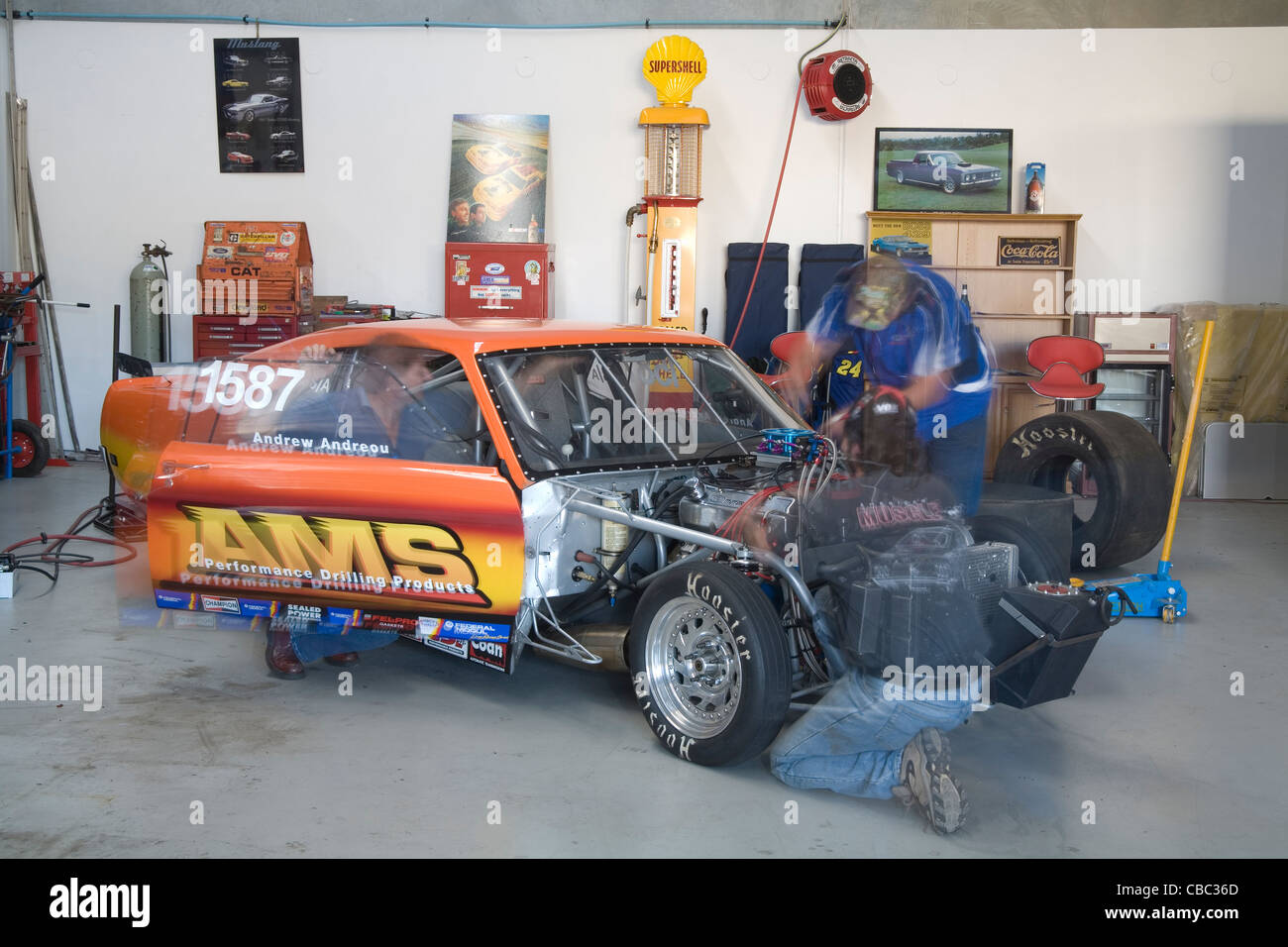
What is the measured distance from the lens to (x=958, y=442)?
4.19 metres

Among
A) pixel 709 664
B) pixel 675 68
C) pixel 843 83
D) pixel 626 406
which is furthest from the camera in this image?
pixel 843 83

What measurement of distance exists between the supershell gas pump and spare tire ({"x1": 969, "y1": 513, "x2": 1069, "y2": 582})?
16.6 feet

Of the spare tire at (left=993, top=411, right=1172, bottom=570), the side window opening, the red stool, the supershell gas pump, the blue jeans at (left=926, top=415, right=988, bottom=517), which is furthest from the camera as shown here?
the supershell gas pump

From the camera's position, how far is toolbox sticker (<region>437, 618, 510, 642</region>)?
11.9ft

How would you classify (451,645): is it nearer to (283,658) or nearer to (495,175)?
(283,658)

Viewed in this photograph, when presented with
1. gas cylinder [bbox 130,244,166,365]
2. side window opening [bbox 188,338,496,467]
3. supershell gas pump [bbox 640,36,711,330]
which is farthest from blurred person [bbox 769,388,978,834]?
gas cylinder [bbox 130,244,166,365]

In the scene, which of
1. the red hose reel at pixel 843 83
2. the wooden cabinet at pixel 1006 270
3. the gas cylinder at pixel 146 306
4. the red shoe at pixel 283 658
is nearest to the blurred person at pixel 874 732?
the red shoe at pixel 283 658

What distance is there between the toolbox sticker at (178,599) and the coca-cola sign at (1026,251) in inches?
259

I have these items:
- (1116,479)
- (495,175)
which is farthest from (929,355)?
(495,175)

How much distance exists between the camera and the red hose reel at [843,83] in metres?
8.59

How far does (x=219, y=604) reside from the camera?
13.1 feet

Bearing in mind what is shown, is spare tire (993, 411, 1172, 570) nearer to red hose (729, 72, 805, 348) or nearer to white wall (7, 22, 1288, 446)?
red hose (729, 72, 805, 348)

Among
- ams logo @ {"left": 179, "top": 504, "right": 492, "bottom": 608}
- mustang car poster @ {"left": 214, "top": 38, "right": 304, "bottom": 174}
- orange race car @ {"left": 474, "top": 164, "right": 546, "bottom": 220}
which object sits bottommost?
ams logo @ {"left": 179, "top": 504, "right": 492, "bottom": 608}

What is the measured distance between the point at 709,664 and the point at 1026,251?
20.9ft
